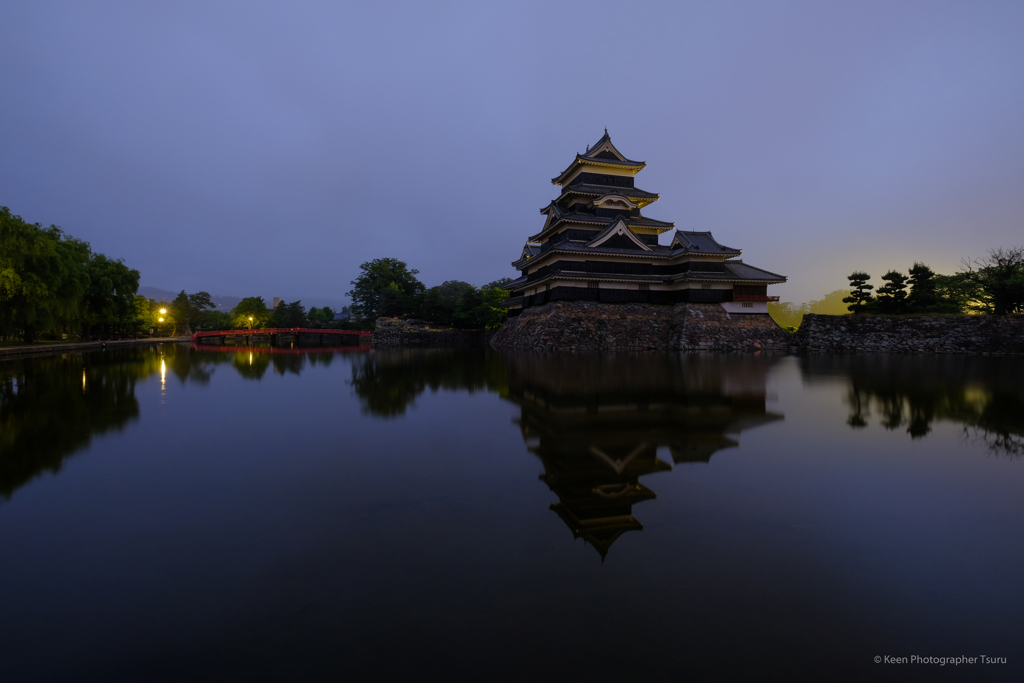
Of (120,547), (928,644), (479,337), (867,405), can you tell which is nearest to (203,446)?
(120,547)

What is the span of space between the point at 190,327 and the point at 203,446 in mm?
65689

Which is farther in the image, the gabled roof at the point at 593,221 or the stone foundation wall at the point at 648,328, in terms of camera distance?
the gabled roof at the point at 593,221

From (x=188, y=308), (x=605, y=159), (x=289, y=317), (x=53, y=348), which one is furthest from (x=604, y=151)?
(x=188, y=308)

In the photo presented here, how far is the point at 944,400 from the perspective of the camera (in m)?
8.76

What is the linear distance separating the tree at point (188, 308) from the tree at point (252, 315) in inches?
222

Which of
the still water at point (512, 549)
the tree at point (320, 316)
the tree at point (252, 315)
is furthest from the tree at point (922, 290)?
the tree at point (252, 315)

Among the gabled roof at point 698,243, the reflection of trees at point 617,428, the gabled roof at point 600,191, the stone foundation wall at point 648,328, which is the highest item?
the gabled roof at point 600,191

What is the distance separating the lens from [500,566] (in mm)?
2836

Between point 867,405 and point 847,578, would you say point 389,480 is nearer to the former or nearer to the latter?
point 847,578

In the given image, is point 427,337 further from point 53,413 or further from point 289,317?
point 53,413

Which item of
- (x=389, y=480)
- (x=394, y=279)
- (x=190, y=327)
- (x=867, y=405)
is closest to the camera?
(x=389, y=480)

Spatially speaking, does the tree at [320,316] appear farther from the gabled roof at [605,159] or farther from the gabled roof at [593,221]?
the gabled roof at [605,159]

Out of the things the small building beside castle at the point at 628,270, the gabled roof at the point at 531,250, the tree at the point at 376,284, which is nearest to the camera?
the small building beside castle at the point at 628,270

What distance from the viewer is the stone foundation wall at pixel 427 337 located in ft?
130
